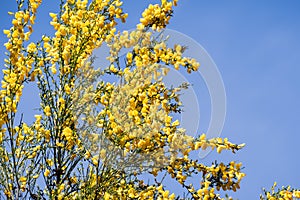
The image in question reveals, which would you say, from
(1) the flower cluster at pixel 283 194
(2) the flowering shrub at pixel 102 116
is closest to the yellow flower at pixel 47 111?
(2) the flowering shrub at pixel 102 116

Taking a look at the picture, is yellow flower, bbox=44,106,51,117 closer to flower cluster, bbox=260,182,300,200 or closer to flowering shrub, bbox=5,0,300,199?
flowering shrub, bbox=5,0,300,199

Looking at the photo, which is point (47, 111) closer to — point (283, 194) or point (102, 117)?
point (102, 117)

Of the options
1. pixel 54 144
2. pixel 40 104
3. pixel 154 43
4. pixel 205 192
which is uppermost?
pixel 154 43

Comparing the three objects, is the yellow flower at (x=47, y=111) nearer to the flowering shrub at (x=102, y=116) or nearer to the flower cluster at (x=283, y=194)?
the flowering shrub at (x=102, y=116)

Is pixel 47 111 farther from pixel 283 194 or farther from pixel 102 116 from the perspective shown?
pixel 283 194

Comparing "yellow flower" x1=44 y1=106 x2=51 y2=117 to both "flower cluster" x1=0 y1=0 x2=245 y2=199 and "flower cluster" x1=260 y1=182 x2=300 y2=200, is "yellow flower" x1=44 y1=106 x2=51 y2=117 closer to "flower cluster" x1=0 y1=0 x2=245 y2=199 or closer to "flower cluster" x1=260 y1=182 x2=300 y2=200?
"flower cluster" x1=0 y1=0 x2=245 y2=199

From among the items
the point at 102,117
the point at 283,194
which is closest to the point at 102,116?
the point at 102,117

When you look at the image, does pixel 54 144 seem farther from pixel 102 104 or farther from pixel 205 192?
pixel 205 192

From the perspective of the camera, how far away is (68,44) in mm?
4234

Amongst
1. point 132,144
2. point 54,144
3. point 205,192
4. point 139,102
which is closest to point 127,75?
point 139,102

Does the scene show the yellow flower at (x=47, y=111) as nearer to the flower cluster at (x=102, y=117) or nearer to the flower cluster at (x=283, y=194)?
the flower cluster at (x=102, y=117)

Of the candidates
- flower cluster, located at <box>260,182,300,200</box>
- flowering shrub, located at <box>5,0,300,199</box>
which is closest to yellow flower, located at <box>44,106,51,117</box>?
flowering shrub, located at <box>5,0,300,199</box>

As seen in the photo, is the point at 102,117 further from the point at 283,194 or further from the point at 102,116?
the point at 283,194

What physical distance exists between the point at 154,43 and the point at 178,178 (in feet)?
4.23
